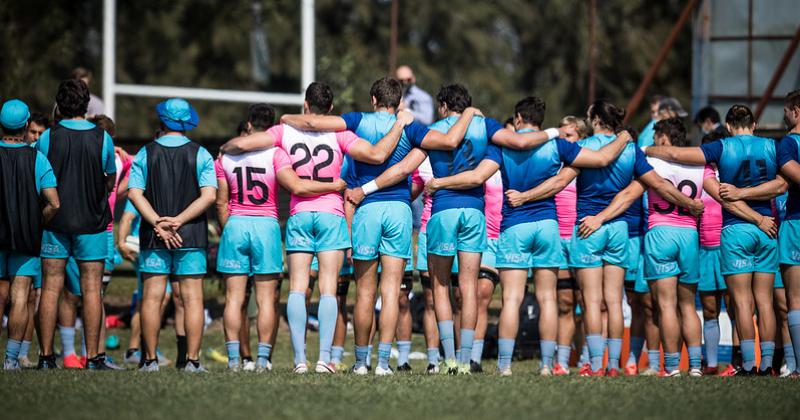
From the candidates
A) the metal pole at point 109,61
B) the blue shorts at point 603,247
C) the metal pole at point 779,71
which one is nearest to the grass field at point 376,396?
the blue shorts at point 603,247

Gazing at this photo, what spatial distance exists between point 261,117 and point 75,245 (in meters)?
2.01

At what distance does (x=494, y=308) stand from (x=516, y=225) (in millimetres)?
5070

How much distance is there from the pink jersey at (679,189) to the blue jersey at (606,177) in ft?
0.89

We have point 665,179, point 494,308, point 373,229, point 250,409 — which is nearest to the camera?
point 250,409

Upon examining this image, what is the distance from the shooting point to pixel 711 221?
36.9 ft

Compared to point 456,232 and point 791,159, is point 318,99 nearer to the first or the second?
point 456,232

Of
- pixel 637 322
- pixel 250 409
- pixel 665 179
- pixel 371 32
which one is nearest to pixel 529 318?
pixel 637 322

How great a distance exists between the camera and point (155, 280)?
10.1m

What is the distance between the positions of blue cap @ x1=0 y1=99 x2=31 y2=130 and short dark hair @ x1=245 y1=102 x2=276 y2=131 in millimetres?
1989

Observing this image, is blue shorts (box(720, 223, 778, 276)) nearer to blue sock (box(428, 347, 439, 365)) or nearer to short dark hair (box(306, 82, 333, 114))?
blue sock (box(428, 347, 439, 365))

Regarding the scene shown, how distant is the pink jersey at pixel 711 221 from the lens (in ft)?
36.8

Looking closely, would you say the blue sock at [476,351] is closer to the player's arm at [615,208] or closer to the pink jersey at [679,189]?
the player's arm at [615,208]

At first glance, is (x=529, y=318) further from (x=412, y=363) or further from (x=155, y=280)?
(x=155, y=280)

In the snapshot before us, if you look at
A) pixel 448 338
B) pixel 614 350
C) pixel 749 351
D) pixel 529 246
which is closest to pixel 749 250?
pixel 749 351
